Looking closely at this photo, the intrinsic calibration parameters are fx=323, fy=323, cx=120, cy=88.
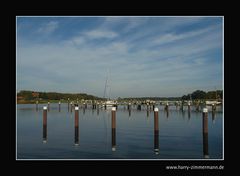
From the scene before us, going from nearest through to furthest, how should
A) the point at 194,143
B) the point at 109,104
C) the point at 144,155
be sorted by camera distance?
the point at 144,155 < the point at 194,143 < the point at 109,104

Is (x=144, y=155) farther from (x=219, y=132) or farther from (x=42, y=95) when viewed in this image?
(x=42, y=95)

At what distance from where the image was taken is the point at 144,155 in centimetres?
1594

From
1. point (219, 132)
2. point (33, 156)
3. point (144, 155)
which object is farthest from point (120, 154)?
point (219, 132)

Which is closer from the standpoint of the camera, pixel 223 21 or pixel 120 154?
pixel 223 21

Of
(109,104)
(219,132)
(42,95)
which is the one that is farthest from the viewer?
(42,95)

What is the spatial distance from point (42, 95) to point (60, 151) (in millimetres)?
66865

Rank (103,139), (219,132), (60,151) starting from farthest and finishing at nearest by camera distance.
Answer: (219,132), (103,139), (60,151)

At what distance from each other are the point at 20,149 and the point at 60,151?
2906mm
